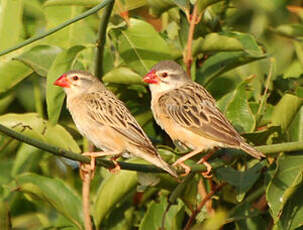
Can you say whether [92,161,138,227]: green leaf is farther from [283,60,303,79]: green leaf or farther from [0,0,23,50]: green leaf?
[283,60,303,79]: green leaf

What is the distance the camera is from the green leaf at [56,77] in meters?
4.71

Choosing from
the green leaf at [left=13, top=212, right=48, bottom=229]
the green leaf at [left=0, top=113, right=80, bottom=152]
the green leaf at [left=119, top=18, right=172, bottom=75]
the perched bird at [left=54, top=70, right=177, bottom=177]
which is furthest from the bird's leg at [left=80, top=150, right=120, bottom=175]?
the green leaf at [left=13, top=212, right=48, bottom=229]

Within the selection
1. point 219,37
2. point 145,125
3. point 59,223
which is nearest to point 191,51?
point 219,37

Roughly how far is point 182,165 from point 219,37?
0.87 metres

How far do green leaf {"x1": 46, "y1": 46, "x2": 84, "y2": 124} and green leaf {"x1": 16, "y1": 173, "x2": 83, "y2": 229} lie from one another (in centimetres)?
40

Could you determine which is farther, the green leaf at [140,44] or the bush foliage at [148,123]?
the green leaf at [140,44]

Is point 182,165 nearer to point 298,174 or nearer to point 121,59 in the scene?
point 298,174

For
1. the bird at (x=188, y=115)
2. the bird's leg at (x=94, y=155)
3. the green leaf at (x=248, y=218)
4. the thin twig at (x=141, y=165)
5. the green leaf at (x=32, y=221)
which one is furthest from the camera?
the green leaf at (x=32, y=221)

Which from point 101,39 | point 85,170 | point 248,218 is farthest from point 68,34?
point 248,218

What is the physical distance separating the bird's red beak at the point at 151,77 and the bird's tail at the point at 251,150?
2.65ft

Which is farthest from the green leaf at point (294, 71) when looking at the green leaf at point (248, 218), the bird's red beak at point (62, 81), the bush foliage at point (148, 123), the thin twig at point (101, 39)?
the bird's red beak at point (62, 81)

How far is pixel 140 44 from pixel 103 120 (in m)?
0.56

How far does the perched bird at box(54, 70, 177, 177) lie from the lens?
4.68 m

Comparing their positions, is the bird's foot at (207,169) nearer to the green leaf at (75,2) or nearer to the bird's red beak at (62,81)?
the bird's red beak at (62,81)
